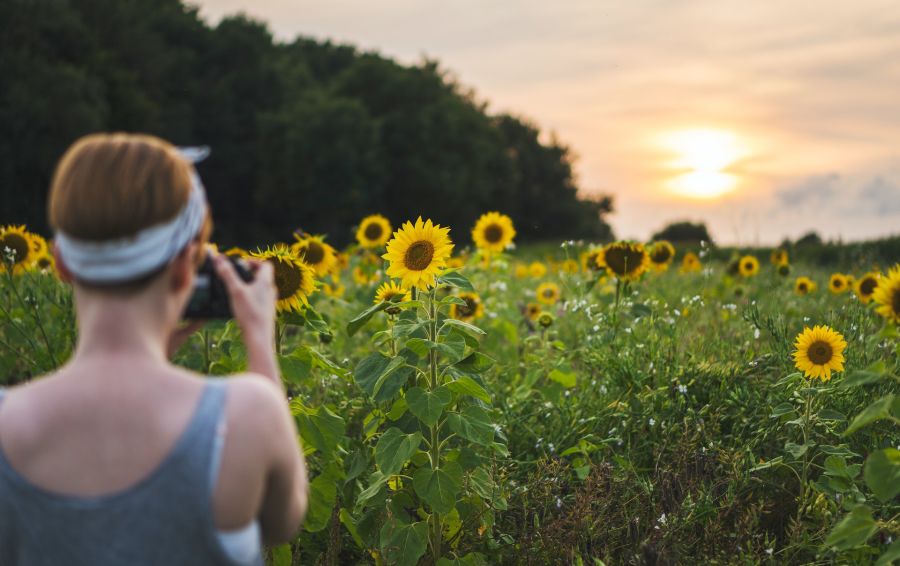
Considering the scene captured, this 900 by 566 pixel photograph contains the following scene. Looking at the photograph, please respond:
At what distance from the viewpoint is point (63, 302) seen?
16.1 feet

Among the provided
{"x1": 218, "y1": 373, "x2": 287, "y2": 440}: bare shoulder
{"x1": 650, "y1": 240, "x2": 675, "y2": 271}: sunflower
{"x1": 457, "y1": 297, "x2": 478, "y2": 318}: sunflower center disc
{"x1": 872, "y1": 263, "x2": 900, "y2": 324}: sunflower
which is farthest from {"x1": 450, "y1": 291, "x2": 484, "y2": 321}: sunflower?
{"x1": 218, "y1": 373, "x2": 287, "y2": 440}: bare shoulder

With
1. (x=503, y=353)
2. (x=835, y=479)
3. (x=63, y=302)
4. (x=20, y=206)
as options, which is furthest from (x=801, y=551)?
(x=20, y=206)

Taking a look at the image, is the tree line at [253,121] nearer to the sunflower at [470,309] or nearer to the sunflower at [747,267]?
the sunflower at [747,267]

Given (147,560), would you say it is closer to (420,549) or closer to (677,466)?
(420,549)

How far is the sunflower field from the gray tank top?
Answer: 1.48m

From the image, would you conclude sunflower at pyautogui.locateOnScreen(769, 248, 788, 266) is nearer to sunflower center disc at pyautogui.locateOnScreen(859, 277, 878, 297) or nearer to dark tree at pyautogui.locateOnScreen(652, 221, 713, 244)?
sunflower center disc at pyautogui.locateOnScreen(859, 277, 878, 297)

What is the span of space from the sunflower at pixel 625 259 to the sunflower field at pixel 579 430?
12 mm

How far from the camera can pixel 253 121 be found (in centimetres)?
3591

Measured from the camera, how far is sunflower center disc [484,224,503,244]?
22.0 feet

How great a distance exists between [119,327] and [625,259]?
4130 millimetres

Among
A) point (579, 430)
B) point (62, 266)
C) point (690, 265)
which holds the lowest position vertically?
point (579, 430)

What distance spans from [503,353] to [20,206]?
896 inches

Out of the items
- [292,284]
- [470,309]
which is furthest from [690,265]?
[292,284]

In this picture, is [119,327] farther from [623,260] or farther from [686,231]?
[686,231]
